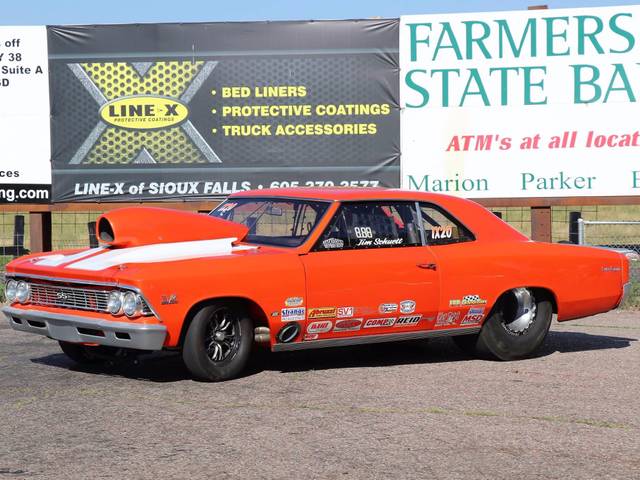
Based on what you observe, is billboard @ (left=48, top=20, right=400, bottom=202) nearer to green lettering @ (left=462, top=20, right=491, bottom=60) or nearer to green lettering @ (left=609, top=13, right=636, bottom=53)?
green lettering @ (left=462, top=20, right=491, bottom=60)

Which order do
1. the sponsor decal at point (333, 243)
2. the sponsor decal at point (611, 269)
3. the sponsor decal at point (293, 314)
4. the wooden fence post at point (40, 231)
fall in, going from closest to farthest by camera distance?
the sponsor decal at point (293, 314), the sponsor decal at point (333, 243), the sponsor decal at point (611, 269), the wooden fence post at point (40, 231)

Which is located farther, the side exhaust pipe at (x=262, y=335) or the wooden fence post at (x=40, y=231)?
the wooden fence post at (x=40, y=231)

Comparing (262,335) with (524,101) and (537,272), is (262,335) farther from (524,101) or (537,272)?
(524,101)

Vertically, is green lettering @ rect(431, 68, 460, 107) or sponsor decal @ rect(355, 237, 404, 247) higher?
green lettering @ rect(431, 68, 460, 107)

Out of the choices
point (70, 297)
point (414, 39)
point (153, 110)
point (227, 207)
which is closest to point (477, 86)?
point (414, 39)

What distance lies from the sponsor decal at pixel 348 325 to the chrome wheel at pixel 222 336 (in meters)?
0.76

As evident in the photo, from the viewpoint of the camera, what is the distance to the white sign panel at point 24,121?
15.2 metres

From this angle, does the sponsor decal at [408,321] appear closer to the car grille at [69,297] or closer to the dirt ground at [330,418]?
the dirt ground at [330,418]

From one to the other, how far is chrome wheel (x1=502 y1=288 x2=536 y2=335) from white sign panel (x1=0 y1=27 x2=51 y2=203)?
26.2 ft

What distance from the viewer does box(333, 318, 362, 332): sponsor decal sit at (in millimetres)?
8195

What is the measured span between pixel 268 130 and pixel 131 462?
9840 millimetres

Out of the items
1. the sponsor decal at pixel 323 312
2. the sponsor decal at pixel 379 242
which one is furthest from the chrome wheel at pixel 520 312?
the sponsor decal at pixel 323 312

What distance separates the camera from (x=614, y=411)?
7.04 metres

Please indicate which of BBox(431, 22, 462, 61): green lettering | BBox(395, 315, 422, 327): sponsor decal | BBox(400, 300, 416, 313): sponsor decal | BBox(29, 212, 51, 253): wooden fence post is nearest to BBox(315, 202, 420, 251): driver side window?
BBox(400, 300, 416, 313): sponsor decal
